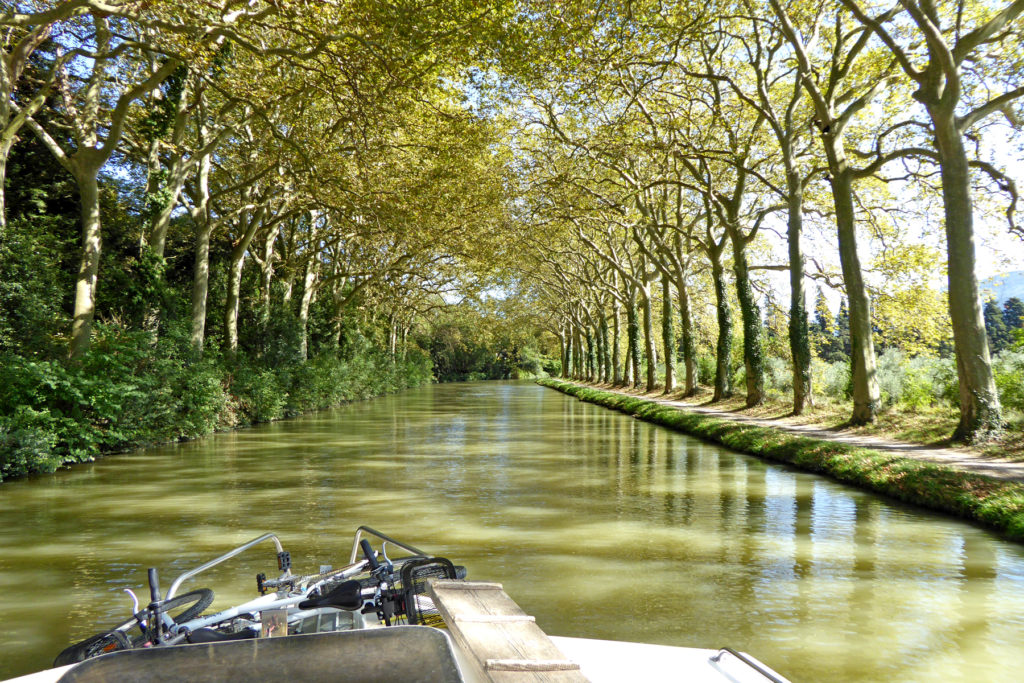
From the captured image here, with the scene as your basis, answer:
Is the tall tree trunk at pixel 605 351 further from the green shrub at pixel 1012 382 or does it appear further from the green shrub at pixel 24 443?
the green shrub at pixel 24 443

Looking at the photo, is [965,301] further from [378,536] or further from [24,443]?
[24,443]

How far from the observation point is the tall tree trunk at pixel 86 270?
15.2 metres

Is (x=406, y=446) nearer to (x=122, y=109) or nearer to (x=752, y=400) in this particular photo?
(x=122, y=109)

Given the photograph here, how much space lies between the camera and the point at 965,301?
1246 cm

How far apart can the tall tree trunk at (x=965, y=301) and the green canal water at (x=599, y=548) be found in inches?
123

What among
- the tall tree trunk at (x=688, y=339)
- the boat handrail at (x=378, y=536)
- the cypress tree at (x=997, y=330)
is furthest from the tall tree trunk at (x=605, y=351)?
the boat handrail at (x=378, y=536)

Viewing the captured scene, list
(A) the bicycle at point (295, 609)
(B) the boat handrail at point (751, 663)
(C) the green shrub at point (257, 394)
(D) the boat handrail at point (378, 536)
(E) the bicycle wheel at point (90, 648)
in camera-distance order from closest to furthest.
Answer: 1. (B) the boat handrail at point (751, 663)
2. (E) the bicycle wheel at point (90, 648)
3. (A) the bicycle at point (295, 609)
4. (D) the boat handrail at point (378, 536)
5. (C) the green shrub at point (257, 394)

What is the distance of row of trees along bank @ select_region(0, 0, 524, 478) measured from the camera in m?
12.7

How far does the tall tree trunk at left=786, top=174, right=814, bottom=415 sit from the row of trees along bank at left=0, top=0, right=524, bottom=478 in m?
8.82

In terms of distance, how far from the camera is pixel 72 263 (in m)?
20.6

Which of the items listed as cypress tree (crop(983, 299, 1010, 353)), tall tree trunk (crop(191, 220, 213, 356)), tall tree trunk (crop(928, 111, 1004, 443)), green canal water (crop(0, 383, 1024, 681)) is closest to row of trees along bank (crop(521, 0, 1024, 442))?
tall tree trunk (crop(928, 111, 1004, 443))

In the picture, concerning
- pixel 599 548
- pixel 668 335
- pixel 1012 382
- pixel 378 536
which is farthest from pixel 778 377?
pixel 378 536

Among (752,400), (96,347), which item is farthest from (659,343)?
(96,347)

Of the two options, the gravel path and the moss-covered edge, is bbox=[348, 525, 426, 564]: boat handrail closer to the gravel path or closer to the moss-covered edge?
the moss-covered edge
